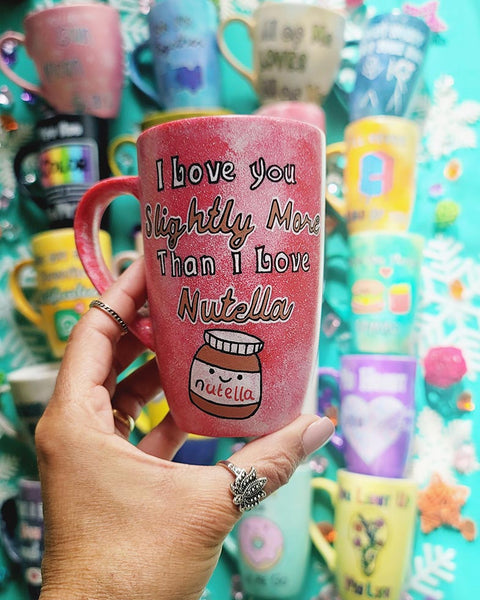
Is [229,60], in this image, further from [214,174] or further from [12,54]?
[214,174]

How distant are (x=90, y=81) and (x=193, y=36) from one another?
16 centimetres

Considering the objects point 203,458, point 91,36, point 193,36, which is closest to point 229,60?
point 193,36

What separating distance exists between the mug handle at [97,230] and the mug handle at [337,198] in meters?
0.48

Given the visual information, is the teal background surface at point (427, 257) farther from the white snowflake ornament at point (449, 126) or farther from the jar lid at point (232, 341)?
the jar lid at point (232, 341)

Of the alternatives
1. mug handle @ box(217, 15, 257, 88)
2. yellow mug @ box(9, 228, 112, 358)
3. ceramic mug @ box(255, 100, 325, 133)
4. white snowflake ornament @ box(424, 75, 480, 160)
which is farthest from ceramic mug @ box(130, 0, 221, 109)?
white snowflake ornament @ box(424, 75, 480, 160)

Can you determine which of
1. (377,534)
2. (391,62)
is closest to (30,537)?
(377,534)

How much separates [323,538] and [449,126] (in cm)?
65

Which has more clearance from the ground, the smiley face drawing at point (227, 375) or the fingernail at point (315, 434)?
the smiley face drawing at point (227, 375)

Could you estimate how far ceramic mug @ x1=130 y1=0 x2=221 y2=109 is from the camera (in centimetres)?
90

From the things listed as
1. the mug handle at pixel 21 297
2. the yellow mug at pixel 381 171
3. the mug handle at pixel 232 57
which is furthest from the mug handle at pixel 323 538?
→ the mug handle at pixel 232 57

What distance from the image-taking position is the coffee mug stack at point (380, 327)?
0.84 m

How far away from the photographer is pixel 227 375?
0.43 metres

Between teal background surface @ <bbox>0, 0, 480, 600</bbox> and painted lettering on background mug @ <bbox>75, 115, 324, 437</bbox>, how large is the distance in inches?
20.7

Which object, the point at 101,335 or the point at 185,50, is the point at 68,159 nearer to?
the point at 185,50
